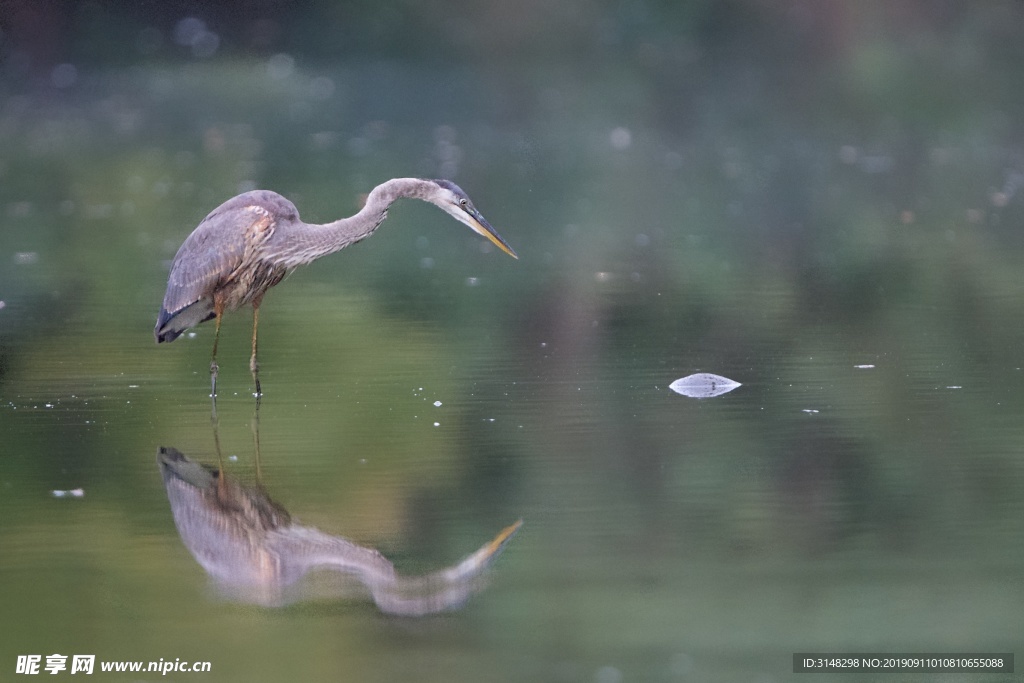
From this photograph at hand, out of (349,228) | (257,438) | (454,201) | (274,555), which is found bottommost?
(274,555)

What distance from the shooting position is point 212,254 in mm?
7711

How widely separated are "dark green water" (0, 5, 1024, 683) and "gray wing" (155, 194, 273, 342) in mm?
429

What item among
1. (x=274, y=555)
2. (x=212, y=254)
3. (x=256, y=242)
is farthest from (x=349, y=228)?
Answer: (x=274, y=555)

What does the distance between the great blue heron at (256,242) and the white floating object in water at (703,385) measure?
1144 mm

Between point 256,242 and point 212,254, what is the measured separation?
0.21 meters

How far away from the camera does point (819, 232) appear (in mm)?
13031

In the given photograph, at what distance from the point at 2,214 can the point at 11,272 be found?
3447 millimetres

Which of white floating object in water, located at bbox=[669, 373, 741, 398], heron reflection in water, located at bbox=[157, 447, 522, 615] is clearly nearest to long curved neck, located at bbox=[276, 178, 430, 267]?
white floating object in water, located at bbox=[669, 373, 741, 398]

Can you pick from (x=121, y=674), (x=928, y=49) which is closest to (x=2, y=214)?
(x=121, y=674)

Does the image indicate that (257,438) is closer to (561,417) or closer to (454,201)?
(561,417)

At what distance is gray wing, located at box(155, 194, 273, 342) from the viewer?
769cm

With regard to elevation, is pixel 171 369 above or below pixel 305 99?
below

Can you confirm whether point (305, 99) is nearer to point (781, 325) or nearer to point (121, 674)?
point (781, 325)

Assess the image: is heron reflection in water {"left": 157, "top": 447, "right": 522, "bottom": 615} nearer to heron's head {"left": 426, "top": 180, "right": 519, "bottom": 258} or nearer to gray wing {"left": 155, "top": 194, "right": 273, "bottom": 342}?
gray wing {"left": 155, "top": 194, "right": 273, "bottom": 342}
